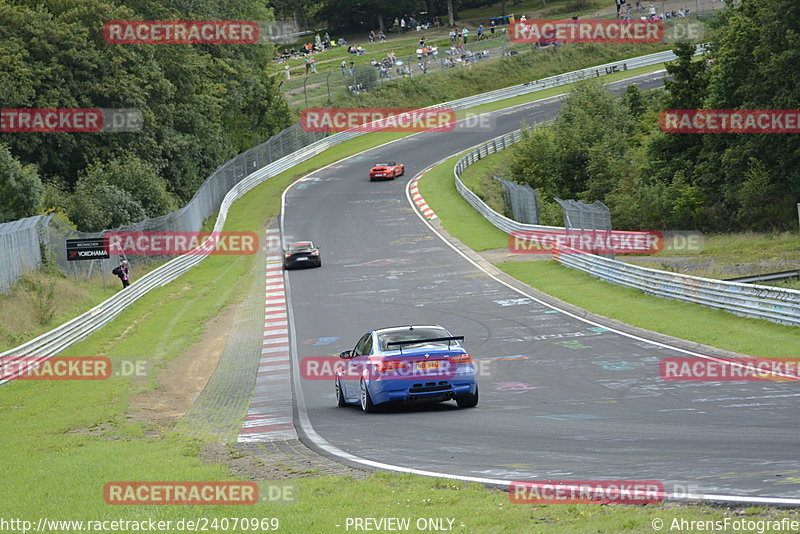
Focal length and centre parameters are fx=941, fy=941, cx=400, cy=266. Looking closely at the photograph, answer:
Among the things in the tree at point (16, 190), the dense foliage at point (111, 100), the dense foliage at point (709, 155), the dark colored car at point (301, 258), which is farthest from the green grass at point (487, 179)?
the tree at point (16, 190)

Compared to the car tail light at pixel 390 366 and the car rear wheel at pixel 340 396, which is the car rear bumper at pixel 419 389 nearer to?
the car tail light at pixel 390 366

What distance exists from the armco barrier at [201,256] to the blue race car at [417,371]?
427 inches

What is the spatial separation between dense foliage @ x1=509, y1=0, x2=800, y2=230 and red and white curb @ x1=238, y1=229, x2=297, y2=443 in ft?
68.9

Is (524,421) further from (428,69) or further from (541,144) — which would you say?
(428,69)

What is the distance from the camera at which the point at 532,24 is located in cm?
10012

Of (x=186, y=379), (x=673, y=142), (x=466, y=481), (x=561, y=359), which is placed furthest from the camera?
(x=673, y=142)

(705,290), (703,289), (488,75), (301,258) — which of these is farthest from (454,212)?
(488,75)

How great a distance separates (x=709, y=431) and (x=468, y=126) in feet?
229

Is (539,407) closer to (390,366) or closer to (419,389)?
(419,389)

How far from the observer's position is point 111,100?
183 ft

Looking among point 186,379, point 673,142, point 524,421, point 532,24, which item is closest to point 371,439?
point 524,421

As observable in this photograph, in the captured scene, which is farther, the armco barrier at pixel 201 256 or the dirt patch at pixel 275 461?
the armco barrier at pixel 201 256

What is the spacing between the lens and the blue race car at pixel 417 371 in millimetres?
14477

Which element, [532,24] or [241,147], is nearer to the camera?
[241,147]
